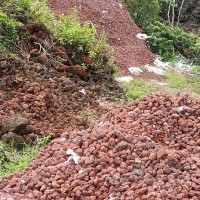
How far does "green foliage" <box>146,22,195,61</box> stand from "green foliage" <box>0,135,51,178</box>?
7.92m

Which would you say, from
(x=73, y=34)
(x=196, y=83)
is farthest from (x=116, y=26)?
(x=73, y=34)

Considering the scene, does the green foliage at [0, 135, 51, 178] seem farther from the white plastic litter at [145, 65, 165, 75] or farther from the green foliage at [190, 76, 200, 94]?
the white plastic litter at [145, 65, 165, 75]

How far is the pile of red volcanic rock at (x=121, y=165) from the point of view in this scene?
11.0 feet

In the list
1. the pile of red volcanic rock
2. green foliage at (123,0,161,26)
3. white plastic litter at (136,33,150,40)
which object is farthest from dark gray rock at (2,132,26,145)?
green foliage at (123,0,161,26)

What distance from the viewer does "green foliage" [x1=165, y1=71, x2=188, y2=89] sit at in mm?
10078

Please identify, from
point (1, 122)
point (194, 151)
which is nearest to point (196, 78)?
point (1, 122)

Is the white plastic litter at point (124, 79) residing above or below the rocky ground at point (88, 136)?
below

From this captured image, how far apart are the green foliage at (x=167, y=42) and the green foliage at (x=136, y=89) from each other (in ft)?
10.5

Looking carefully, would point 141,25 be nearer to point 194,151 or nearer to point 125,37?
point 125,37

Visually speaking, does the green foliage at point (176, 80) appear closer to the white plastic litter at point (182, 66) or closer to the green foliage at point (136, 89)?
the green foliage at point (136, 89)

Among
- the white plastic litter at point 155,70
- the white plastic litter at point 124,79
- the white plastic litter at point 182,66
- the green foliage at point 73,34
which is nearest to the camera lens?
the green foliage at point 73,34

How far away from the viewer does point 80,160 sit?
3.73 meters

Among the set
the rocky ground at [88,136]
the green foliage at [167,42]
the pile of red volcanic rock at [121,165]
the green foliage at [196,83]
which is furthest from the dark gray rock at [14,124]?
the green foliage at [167,42]

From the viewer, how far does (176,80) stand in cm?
1050
